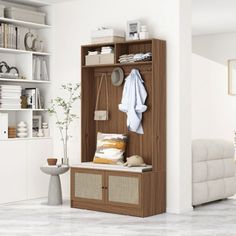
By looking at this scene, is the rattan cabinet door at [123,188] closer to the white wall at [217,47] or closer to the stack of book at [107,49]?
the stack of book at [107,49]

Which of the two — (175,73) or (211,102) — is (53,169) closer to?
(175,73)

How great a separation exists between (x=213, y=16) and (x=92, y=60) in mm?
2857

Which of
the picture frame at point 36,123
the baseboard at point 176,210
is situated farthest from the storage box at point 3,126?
the baseboard at point 176,210

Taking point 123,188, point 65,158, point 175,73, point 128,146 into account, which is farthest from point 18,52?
point 123,188

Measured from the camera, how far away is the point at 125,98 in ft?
21.4

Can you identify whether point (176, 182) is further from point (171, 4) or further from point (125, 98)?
point (171, 4)

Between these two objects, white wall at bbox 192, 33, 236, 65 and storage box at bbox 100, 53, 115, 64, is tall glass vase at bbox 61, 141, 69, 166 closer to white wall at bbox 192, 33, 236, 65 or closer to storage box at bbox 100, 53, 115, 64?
storage box at bbox 100, 53, 115, 64

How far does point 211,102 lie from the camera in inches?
416

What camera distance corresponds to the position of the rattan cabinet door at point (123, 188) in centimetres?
609

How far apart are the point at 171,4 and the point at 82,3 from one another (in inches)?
54.4

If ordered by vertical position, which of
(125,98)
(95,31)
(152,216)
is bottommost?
(152,216)

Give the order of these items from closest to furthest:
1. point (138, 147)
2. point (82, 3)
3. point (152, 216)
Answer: point (152, 216) → point (138, 147) → point (82, 3)

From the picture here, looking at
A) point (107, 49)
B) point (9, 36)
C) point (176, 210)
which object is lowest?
point (176, 210)

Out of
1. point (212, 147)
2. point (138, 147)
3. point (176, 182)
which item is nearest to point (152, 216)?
point (176, 182)
